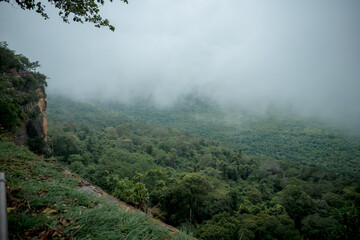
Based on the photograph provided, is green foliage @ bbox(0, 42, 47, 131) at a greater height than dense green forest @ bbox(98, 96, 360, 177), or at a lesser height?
greater

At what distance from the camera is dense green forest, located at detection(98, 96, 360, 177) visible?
3167 inches

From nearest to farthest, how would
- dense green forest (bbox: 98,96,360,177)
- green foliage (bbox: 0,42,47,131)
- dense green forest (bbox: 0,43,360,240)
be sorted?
dense green forest (bbox: 0,43,360,240) < green foliage (bbox: 0,42,47,131) < dense green forest (bbox: 98,96,360,177)

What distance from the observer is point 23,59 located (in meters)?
24.4

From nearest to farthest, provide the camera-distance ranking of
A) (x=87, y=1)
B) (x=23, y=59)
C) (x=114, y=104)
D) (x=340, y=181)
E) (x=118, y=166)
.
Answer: (x=87, y=1), (x=23, y=59), (x=118, y=166), (x=340, y=181), (x=114, y=104)

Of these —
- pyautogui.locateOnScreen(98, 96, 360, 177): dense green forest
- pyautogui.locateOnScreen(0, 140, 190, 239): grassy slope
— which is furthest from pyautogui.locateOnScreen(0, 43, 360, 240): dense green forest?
pyautogui.locateOnScreen(98, 96, 360, 177): dense green forest

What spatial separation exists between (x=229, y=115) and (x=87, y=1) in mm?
183338

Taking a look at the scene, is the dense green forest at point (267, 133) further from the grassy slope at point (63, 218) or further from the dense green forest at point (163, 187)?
the grassy slope at point (63, 218)

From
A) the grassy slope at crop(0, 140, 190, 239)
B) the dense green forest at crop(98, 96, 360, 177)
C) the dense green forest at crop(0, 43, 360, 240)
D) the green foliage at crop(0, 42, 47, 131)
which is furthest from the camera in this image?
the dense green forest at crop(98, 96, 360, 177)

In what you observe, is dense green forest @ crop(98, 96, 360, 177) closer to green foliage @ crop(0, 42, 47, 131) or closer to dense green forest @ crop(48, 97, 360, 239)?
dense green forest @ crop(48, 97, 360, 239)

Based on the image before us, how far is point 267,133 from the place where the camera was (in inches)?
4665

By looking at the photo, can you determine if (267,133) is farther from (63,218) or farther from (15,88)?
(63,218)

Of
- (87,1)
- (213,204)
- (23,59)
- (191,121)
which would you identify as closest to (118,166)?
(213,204)

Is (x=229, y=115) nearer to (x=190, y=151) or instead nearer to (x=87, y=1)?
(x=190, y=151)

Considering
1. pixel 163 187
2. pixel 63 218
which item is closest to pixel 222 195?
pixel 163 187
